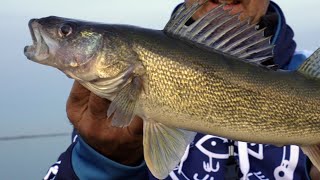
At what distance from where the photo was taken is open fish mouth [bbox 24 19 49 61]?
214 cm

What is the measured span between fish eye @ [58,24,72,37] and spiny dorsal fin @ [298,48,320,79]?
998 mm

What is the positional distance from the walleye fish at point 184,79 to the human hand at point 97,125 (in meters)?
0.34

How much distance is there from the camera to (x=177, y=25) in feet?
7.22

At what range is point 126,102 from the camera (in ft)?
6.88

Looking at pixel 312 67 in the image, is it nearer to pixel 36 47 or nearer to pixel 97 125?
pixel 97 125

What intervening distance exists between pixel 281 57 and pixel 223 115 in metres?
1.27

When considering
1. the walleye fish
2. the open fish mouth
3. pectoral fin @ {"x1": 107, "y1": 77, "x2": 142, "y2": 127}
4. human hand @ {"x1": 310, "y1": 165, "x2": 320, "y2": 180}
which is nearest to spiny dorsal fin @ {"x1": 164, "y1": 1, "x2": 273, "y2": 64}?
the walleye fish

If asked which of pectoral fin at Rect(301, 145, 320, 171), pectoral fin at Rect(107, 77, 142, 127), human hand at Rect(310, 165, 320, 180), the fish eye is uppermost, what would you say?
the fish eye

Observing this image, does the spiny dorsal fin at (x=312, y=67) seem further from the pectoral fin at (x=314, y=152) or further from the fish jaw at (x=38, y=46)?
the fish jaw at (x=38, y=46)

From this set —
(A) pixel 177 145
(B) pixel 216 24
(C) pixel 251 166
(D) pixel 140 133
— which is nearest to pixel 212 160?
(C) pixel 251 166

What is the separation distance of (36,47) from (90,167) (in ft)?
2.97

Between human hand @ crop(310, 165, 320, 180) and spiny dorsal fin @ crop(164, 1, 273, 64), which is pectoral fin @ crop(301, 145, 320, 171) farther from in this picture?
human hand @ crop(310, 165, 320, 180)

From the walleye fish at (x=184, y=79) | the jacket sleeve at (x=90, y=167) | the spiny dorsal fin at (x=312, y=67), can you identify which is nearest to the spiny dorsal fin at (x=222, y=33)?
the walleye fish at (x=184, y=79)

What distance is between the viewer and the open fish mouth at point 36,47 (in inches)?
84.2
